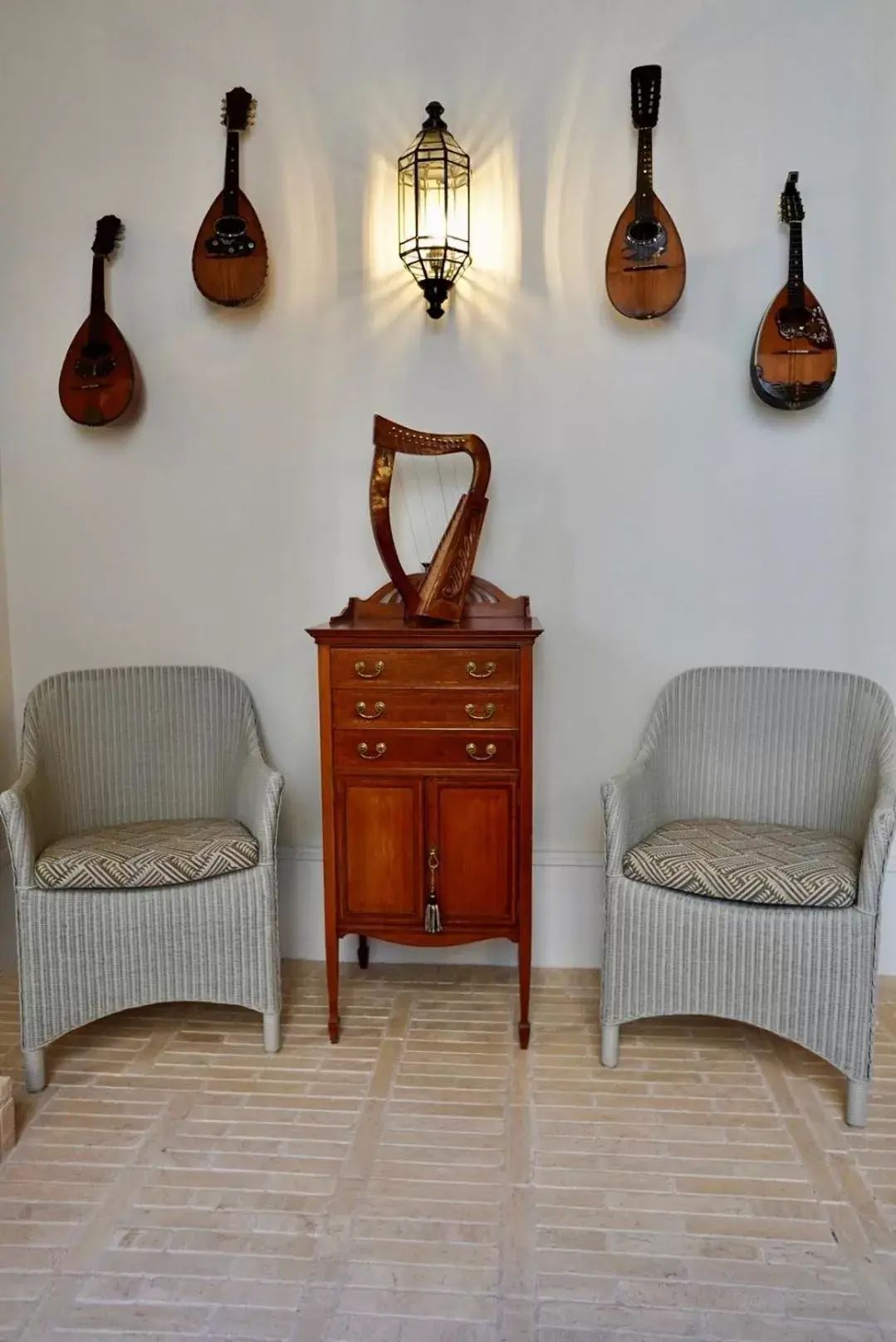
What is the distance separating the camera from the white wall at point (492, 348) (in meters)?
2.46

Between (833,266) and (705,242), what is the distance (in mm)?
343

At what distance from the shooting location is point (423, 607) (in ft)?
7.42

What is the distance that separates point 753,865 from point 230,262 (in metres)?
2.04

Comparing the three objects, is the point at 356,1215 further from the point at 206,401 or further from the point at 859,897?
the point at 206,401

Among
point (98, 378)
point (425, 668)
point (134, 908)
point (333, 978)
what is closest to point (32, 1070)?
point (134, 908)

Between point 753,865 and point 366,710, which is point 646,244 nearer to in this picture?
point 366,710

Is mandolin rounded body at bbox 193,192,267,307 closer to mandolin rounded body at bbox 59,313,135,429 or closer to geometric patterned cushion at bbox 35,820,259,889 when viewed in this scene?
mandolin rounded body at bbox 59,313,135,429

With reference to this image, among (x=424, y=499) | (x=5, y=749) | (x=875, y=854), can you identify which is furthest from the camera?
(x=5, y=749)

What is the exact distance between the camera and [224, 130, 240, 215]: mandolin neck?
250cm

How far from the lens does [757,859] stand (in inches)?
82.0

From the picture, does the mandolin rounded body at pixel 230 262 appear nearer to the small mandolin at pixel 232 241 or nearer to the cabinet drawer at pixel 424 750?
the small mandolin at pixel 232 241

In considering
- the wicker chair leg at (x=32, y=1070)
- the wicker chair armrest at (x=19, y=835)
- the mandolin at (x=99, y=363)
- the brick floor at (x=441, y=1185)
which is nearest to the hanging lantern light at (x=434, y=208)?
the mandolin at (x=99, y=363)

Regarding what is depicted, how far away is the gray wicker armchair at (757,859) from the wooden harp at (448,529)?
0.61 m

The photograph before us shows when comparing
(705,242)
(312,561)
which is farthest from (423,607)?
(705,242)
